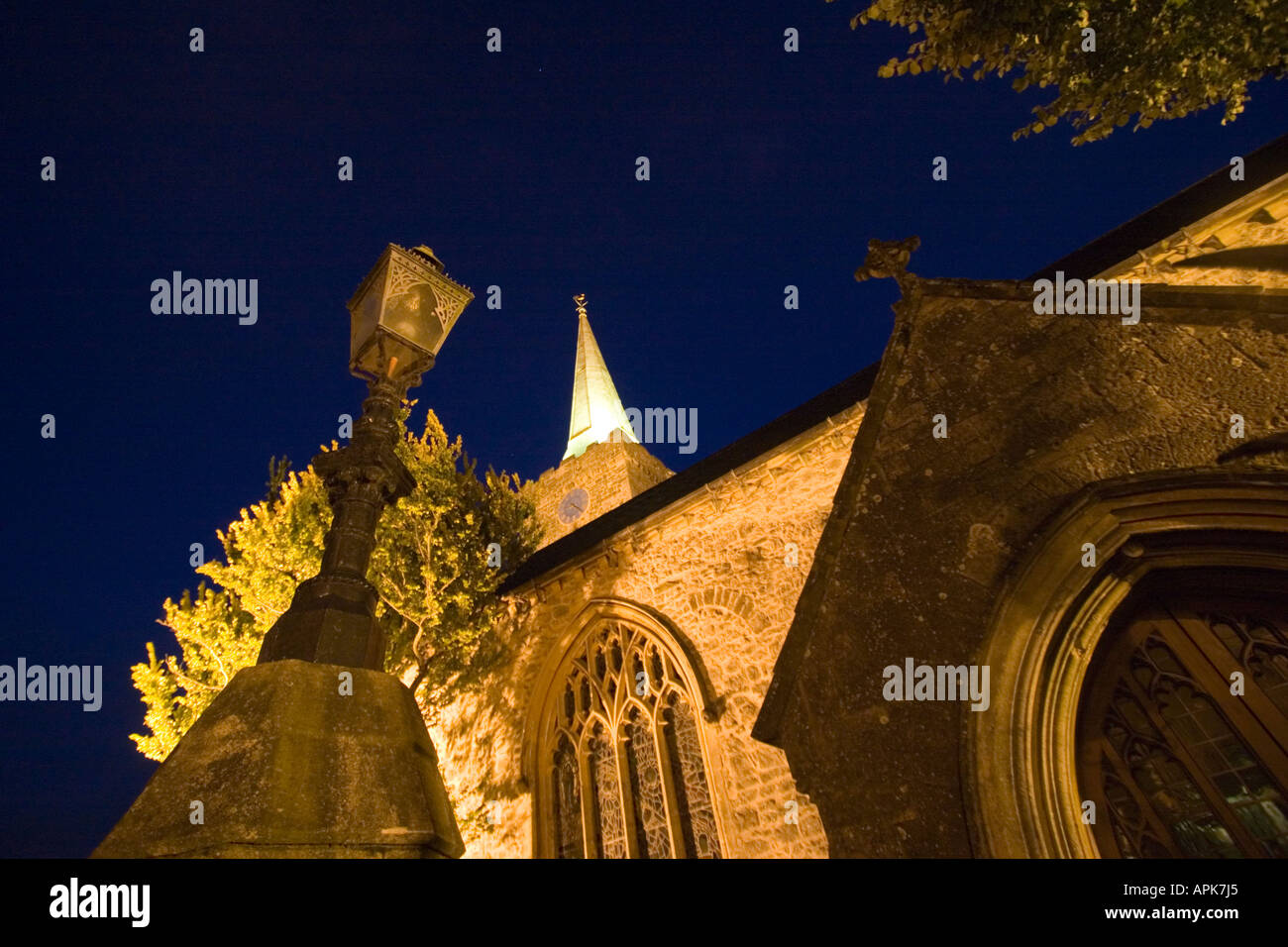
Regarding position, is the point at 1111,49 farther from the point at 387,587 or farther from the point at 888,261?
the point at 387,587

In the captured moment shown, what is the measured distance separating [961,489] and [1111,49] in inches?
160

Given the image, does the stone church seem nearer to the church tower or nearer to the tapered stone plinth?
the tapered stone plinth

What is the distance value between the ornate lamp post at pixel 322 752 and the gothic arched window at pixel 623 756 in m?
6.36

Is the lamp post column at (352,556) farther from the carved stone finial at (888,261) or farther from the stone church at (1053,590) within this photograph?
the carved stone finial at (888,261)

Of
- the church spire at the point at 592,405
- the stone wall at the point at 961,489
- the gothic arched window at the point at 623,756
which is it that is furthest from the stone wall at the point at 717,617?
the church spire at the point at 592,405

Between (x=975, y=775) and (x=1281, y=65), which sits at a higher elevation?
(x=1281, y=65)

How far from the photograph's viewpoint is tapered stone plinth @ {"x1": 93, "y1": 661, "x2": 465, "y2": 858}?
66.0 inches

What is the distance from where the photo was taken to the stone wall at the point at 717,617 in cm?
739

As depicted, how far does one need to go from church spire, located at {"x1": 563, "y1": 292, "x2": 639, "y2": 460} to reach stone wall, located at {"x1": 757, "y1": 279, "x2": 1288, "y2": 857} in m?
26.2

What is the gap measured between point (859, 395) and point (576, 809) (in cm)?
739
